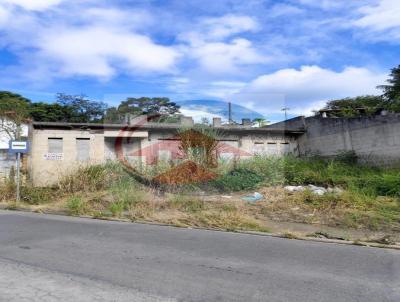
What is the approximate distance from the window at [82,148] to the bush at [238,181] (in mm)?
8139

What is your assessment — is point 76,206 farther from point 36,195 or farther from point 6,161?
point 6,161

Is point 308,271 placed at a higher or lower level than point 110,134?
lower

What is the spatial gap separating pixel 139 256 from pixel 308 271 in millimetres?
2705

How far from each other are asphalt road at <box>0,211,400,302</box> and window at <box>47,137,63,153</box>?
1199 centimetres

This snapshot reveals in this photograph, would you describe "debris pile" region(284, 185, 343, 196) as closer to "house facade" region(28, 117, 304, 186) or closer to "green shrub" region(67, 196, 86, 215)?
"house facade" region(28, 117, 304, 186)

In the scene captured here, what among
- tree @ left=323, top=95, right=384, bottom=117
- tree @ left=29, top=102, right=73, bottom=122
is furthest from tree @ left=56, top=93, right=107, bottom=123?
tree @ left=323, top=95, right=384, bottom=117

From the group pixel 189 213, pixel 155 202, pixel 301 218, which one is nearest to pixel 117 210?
pixel 155 202

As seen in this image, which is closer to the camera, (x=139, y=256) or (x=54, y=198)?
(x=139, y=256)

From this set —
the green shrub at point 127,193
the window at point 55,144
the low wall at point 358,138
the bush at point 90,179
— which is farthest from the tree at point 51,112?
the green shrub at point 127,193

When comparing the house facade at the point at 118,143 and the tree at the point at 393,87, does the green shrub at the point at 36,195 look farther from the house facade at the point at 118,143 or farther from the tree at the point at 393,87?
the tree at the point at 393,87

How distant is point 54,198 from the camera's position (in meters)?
16.2

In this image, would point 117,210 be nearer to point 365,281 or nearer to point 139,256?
point 139,256

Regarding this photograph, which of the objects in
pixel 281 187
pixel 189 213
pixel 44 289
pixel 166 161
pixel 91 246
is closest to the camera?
pixel 44 289

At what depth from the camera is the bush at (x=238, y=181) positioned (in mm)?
15852
